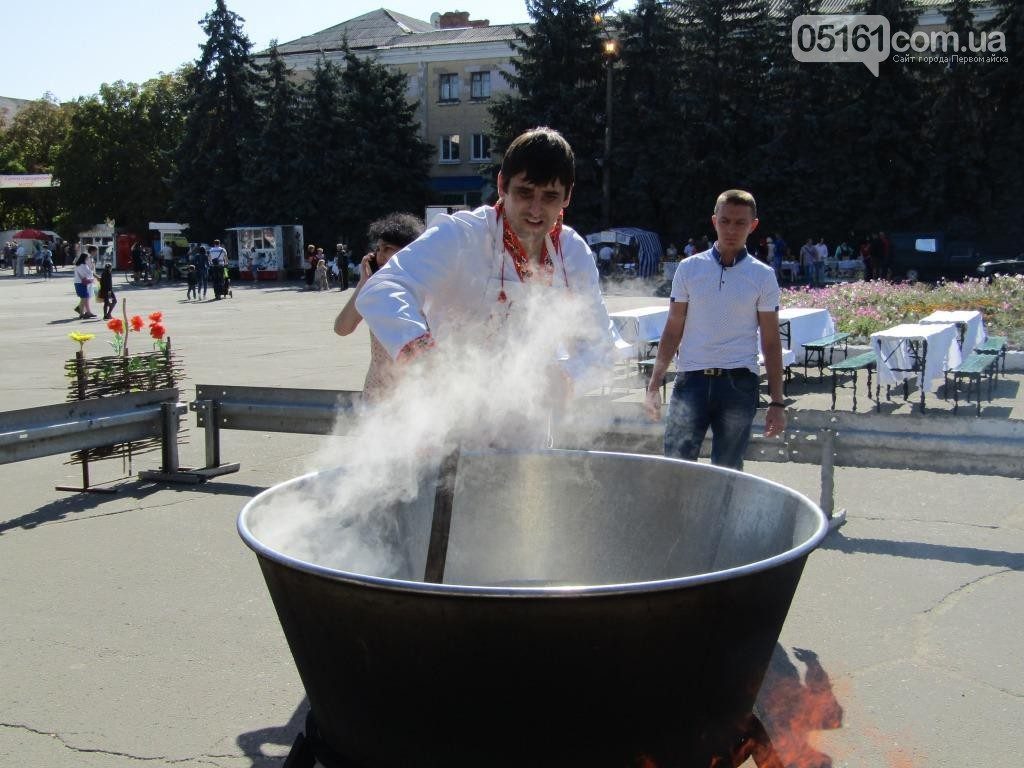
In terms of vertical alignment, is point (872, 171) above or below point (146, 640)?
above

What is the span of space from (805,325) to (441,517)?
10618 millimetres

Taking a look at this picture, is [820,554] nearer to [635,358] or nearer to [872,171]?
[635,358]

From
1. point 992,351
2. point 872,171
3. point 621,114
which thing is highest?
point 621,114

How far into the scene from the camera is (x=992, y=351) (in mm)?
11578

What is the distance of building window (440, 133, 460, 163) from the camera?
53.5 meters

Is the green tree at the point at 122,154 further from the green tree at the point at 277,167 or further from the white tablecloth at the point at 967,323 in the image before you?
the white tablecloth at the point at 967,323

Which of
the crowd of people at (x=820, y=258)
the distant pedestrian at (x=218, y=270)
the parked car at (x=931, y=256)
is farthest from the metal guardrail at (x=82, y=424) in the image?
the parked car at (x=931, y=256)

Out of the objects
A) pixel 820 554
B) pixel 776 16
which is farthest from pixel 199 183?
pixel 820 554

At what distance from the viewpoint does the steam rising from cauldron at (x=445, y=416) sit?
275 cm

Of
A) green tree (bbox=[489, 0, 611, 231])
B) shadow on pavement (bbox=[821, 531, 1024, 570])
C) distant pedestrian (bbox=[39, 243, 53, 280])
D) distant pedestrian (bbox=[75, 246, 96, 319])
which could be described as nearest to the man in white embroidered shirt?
shadow on pavement (bbox=[821, 531, 1024, 570])

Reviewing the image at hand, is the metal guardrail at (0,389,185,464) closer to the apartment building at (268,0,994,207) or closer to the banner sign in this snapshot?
the apartment building at (268,0,994,207)

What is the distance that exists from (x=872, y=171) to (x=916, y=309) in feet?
81.3

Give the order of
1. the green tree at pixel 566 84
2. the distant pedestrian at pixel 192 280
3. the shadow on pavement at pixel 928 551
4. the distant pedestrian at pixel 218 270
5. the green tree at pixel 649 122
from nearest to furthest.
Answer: the shadow on pavement at pixel 928 551, the distant pedestrian at pixel 218 270, the distant pedestrian at pixel 192 280, the green tree at pixel 649 122, the green tree at pixel 566 84

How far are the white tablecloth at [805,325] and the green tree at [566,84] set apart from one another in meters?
30.0
